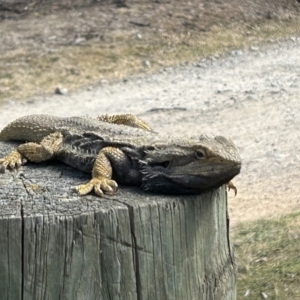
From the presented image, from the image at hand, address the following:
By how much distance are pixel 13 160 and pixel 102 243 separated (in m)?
0.83

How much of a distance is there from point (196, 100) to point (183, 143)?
7.91 meters

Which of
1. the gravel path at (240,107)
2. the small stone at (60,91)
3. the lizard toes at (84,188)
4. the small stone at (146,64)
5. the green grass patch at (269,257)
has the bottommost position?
the small stone at (60,91)

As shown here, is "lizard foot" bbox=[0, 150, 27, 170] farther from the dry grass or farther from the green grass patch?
the dry grass

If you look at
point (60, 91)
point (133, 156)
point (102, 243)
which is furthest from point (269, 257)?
point (60, 91)

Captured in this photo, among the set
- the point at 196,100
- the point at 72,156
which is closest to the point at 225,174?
the point at 72,156

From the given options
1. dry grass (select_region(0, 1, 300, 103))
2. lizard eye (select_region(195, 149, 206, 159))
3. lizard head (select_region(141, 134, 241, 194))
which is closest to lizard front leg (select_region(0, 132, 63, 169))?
lizard head (select_region(141, 134, 241, 194))

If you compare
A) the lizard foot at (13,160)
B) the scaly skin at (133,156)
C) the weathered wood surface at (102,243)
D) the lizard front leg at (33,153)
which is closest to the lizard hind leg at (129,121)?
the scaly skin at (133,156)

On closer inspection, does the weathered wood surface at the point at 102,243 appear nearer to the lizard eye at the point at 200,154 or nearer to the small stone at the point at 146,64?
the lizard eye at the point at 200,154

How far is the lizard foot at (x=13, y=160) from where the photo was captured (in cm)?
364

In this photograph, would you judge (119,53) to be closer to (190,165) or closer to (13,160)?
(13,160)

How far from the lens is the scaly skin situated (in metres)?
3.15

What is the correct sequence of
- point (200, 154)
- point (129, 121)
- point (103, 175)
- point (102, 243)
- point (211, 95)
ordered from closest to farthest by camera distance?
point (102, 243) → point (200, 154) → point (103, 175) → point (129, 121) → point (211, 95)

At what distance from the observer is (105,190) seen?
10.5 ft

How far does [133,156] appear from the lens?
3.35 metres
